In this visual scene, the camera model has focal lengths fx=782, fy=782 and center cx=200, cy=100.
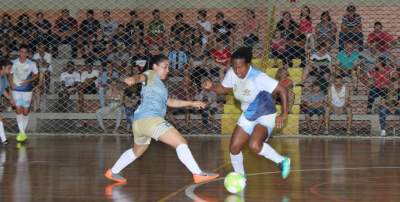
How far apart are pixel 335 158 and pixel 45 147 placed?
4.87 meters

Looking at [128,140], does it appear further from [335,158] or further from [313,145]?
[335,158]

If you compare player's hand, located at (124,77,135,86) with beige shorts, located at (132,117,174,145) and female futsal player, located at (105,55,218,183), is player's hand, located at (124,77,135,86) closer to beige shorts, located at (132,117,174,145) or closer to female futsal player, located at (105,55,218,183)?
female futsal player, located at (105,55,218,183)

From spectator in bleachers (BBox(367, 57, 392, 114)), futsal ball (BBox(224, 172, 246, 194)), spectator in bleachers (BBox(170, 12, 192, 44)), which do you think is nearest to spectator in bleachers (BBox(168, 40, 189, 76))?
spectator in bleachers (BBox(170, 12, 192, 44))

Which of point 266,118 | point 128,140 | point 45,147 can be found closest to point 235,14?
point 128,140

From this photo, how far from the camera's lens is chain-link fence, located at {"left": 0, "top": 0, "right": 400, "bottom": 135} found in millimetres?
15406

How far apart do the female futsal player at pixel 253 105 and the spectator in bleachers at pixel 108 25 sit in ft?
29.1

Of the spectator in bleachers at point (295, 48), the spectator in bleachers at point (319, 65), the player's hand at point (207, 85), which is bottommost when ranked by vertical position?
the player's hand at point (207, 85)

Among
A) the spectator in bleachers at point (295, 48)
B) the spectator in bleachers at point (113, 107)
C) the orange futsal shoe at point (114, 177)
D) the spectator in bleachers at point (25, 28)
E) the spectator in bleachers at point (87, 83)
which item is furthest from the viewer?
the spectator in bleachers at point (25, 28)

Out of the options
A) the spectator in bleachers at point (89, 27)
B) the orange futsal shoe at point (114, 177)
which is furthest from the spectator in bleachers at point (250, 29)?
the orange futsal shoe at point (114, 177)

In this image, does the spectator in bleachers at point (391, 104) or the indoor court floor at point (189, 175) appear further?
the spectator in bleachers at point (391, 104)

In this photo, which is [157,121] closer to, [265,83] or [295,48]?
[265,83]

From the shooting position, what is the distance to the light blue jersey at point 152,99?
8398 mm

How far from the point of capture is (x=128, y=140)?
14422mm

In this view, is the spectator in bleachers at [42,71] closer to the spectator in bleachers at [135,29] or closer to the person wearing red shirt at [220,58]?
the spectator in bleachers at [135,29]
